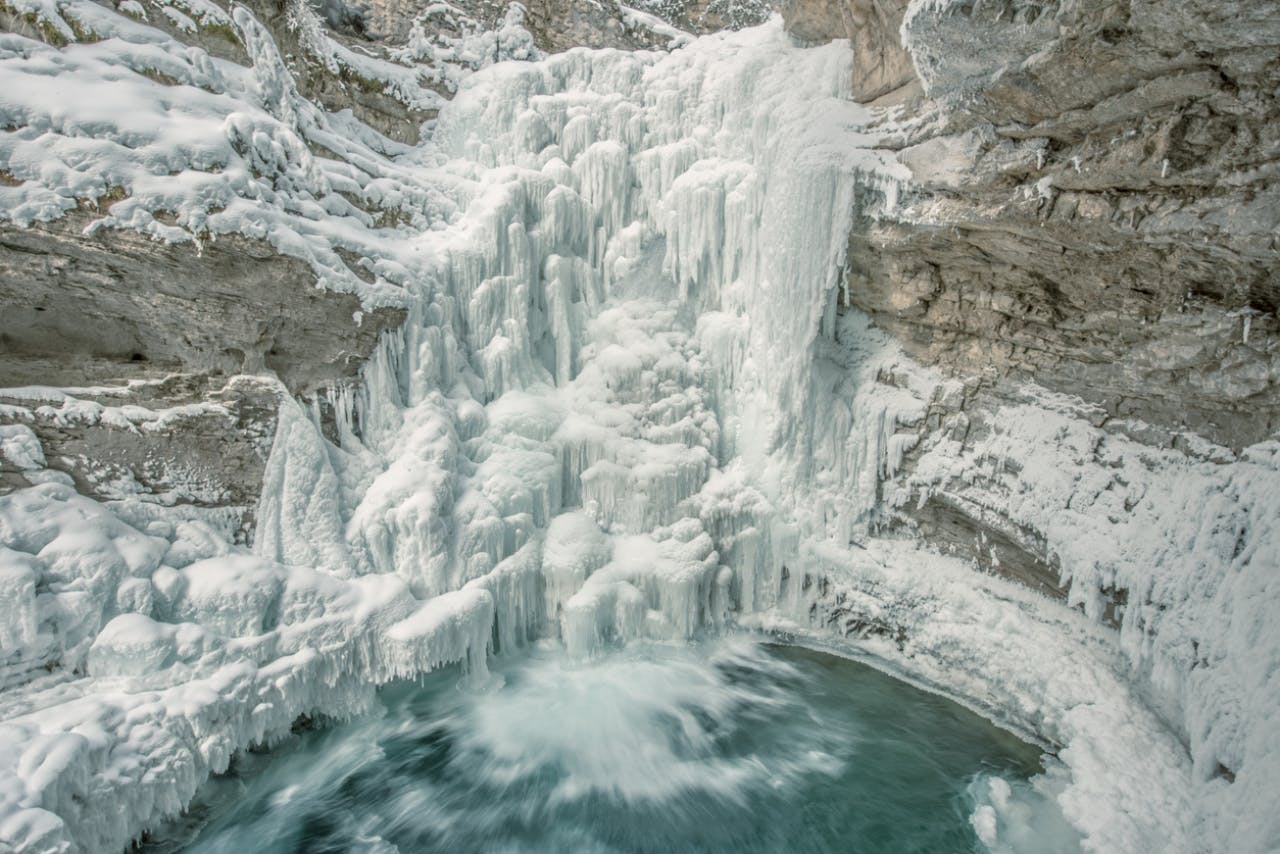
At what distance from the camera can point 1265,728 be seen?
15.5ft

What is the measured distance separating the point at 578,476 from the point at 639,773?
397 centimetres

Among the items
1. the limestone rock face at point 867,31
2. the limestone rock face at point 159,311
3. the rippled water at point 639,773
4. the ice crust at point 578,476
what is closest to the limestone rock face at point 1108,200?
the limestone rock face at point 867,31

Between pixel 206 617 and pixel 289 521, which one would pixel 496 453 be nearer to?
pixel 289 521

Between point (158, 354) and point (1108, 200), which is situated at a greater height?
point (1108, 200)

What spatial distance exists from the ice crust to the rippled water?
0.41 meters

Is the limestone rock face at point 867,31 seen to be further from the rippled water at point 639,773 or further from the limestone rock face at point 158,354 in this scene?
the rippled water at point 639,773

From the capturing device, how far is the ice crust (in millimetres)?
5812

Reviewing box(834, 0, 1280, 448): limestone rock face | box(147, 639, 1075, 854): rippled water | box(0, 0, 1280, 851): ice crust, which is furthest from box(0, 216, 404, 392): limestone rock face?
box(834, 0, 1280, 448): limestone rock face

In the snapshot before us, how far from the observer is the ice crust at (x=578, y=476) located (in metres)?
5.81

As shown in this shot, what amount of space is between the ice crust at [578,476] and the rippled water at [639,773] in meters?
0.41

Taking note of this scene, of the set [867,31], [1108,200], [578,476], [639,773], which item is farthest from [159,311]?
[1108,200]

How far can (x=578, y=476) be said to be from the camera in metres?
9.53

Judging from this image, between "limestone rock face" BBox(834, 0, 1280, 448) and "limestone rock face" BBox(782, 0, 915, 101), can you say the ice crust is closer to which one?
"limestone rock face" BBox(782, 0, 915, 101)

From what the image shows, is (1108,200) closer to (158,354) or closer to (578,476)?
(578,476)
